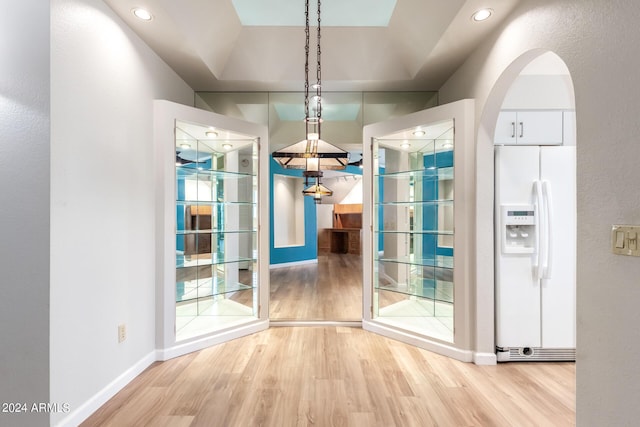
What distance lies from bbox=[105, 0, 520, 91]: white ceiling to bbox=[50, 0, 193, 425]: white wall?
0.39m

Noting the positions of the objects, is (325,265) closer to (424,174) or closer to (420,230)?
(420,230)

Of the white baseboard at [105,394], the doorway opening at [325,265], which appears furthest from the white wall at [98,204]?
the doorway opening at [325,265]

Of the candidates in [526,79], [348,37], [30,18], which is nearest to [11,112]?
[30,18]

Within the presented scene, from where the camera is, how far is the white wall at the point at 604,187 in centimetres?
124

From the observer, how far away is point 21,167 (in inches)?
64.1

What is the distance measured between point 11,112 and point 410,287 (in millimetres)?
3422

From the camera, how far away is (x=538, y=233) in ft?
8.30

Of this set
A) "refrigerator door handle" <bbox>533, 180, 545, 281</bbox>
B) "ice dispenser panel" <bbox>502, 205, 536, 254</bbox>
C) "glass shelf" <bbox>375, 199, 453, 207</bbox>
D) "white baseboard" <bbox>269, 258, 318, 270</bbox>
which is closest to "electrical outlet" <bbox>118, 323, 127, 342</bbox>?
"glass shelf" <bbox>375, 199, 453, 207</bbox>

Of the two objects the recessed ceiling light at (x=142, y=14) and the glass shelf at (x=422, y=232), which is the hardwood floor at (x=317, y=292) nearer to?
the glass shelf at (x=422, y=232)

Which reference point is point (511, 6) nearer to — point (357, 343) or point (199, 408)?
point (357, 343)

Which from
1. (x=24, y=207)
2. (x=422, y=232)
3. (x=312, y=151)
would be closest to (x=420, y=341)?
(x=422, y=232)

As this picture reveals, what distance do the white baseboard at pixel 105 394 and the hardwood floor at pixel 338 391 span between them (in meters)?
0.05

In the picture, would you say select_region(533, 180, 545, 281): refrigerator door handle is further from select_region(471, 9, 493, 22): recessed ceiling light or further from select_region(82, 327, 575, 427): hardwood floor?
select_region(471, 9, 493, 22): recessed ceiling light

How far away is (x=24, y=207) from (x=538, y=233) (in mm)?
3595
